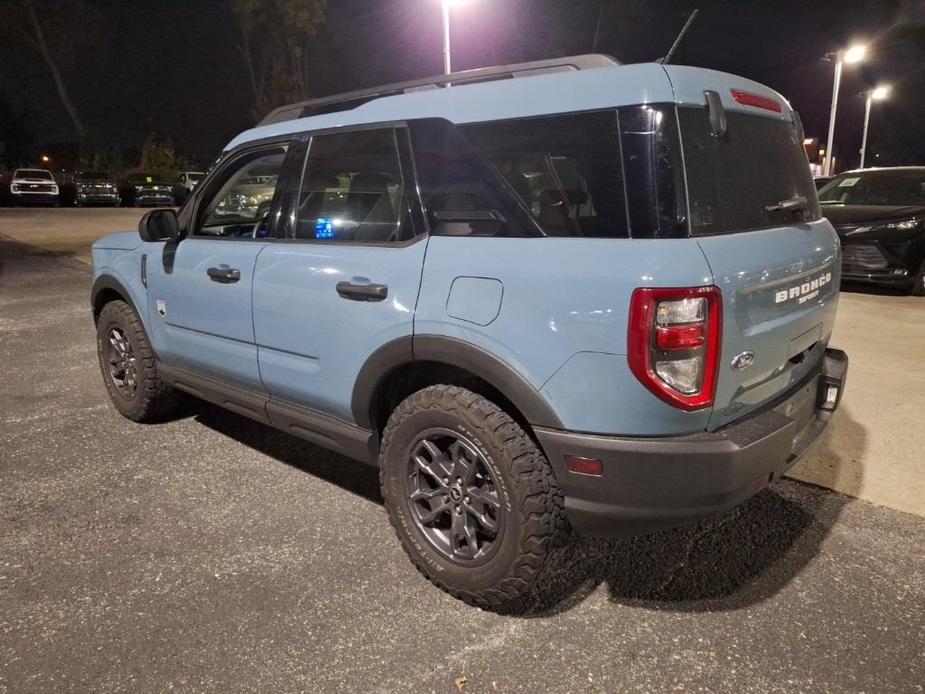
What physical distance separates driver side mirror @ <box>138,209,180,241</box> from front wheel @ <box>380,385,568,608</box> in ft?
6.10

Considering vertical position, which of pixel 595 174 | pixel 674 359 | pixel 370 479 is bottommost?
pixel 370 479

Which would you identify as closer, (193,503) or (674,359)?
(674,359)

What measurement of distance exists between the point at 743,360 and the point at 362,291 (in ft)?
4.65

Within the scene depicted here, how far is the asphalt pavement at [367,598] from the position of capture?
7.07ft

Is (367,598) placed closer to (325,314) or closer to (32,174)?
(325,314)

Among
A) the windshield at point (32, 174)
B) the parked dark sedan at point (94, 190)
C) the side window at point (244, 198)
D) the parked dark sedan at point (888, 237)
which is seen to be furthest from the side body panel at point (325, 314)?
the windshield at point (32, 174)

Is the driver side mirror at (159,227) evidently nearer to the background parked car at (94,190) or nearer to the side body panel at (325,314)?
the side body panel at (325,314)

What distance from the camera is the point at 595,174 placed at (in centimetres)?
214

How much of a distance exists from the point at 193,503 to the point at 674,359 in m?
2.46

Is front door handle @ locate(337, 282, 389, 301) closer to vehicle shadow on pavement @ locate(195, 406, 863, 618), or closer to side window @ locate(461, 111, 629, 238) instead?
side window @ locate(461, 111, 629, 238)

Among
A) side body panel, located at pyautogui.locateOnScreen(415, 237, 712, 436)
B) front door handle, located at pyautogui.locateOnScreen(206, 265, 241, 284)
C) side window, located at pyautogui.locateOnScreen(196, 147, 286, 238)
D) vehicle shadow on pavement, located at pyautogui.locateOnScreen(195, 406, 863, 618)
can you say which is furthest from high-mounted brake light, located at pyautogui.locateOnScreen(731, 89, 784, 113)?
front door handle, located at pyautogui.locateOnScreen(206, 265, 241, 284)

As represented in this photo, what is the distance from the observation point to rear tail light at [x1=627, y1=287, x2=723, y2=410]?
77.3 inches

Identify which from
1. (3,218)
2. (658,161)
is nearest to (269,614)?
(658,161)

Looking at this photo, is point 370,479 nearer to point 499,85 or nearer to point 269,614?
point 269,614
